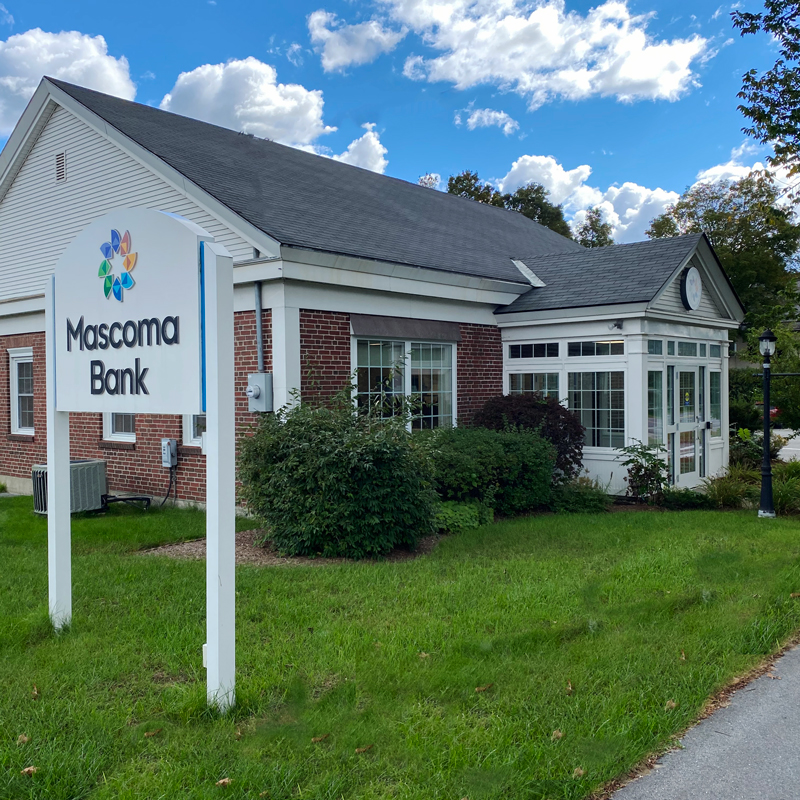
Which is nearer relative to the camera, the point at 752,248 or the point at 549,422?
the point at 549,422

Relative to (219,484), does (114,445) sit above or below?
below

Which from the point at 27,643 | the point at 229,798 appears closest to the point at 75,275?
the point at 27,643

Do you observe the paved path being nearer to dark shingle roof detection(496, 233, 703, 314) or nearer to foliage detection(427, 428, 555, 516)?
foliage detection(427, 428, 555, 516)

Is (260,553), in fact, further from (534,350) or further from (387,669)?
(534,350)

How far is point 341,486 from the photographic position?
796 centimetres

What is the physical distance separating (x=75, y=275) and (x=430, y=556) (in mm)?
4645

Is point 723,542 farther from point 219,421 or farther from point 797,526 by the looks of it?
point 219,421

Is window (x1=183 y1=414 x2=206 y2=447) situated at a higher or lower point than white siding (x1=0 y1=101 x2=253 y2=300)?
lower

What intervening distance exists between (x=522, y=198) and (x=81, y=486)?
34.4m

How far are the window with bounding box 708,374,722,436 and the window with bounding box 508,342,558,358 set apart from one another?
3.59m

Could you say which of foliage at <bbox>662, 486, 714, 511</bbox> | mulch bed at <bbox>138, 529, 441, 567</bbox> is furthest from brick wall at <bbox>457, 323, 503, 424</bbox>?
mulch bed at <bbox>138, 529, 441, 567</bbox>

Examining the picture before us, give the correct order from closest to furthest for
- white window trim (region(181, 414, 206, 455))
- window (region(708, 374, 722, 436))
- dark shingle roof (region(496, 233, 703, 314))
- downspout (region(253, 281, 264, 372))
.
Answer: downspout (region(253, 281, 264, 372)) → white window trim (region(181, 414, 206, 455)) → dark shingle roof (region(496, 233, 703, 314)) → window (region(708, 374, 722, 436))

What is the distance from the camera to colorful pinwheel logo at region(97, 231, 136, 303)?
4.88 m

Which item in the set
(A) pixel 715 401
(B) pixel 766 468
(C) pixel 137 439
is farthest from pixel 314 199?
(A) pixel 715 401
